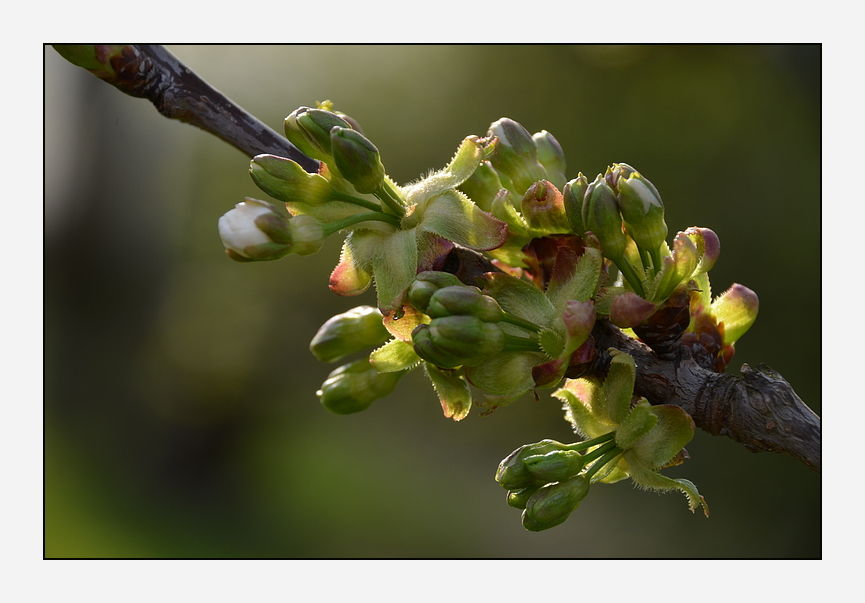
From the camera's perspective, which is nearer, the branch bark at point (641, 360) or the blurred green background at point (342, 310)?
the branch bark at point (641, 360)

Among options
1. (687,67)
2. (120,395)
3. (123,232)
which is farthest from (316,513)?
(687,67)

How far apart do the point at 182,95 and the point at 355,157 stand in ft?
0.67

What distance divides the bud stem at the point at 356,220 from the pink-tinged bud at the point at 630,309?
159 millimetres

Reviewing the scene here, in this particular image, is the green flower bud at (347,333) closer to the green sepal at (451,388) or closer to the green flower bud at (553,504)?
the green sepal at (451,388)

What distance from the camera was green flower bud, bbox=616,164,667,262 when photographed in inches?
16.0

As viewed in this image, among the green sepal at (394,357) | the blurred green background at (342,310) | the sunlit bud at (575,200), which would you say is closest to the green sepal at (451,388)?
the green sepal at (394,357)

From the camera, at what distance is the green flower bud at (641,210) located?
407 mm

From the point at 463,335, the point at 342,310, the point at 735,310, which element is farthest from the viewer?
the point at 342,310

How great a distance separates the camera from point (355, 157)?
1.34 feet

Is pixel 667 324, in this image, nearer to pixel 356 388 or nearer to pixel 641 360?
pixel 641 360

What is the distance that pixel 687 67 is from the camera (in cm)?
163

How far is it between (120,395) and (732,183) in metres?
1.83

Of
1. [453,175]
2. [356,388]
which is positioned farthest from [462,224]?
[356,388]

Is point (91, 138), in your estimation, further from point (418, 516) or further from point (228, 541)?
point (418, 516)
